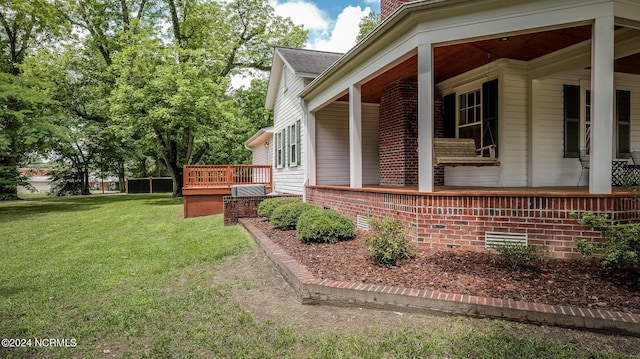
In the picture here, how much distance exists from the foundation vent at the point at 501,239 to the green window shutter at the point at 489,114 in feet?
9.20

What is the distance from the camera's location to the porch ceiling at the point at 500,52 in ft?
18.1

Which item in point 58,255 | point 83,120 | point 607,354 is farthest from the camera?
point 83,120

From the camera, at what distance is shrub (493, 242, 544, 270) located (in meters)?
4.02

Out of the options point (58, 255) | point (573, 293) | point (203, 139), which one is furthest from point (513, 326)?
point (203, 139)

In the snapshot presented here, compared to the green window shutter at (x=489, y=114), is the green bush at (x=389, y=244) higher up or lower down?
lower down

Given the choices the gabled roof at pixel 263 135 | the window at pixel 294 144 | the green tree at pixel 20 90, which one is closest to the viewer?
the window at pixel 294 144

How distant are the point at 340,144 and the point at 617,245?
770 cm

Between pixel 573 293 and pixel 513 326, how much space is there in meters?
0.88

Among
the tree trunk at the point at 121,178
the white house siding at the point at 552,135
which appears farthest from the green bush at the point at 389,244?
the tree trunk at the point at 121,178

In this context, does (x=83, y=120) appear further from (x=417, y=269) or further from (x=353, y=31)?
(x=353, y=31)

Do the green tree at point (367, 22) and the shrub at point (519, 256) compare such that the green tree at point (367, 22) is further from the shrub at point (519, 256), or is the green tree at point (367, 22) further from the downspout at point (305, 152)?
the shrub at point (519, 256)

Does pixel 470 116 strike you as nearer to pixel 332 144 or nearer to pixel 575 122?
pixel 575 122

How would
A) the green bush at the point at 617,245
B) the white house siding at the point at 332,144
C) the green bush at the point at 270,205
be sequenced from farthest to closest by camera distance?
the white house siding at the point at 332,144 → the green bush at the point at 270,205 → the green bush at the point at 617,245

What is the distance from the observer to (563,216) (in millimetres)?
4293
